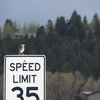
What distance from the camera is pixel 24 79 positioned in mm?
5617

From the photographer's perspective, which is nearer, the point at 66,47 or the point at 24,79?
the point at 24,79

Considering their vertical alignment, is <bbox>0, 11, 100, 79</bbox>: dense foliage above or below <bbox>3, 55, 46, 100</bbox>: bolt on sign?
above

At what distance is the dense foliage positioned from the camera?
15100 centimetres

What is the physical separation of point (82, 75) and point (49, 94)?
19.7 meters

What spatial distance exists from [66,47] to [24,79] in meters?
164

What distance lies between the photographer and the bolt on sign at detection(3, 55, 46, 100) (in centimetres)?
561

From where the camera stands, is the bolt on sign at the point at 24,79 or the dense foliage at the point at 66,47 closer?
the bolt on sign at the point at 24,79

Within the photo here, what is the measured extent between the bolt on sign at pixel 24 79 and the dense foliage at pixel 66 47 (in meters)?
132

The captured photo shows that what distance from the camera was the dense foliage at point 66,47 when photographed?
5945 inches

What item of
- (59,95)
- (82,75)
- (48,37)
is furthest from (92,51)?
(59,95)

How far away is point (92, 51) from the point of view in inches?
6816

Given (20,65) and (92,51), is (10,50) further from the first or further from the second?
(20,65)

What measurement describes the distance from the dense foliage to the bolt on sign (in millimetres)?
131785

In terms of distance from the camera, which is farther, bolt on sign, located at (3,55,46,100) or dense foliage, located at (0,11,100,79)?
dense foliage, located at (0,11,100,79)
